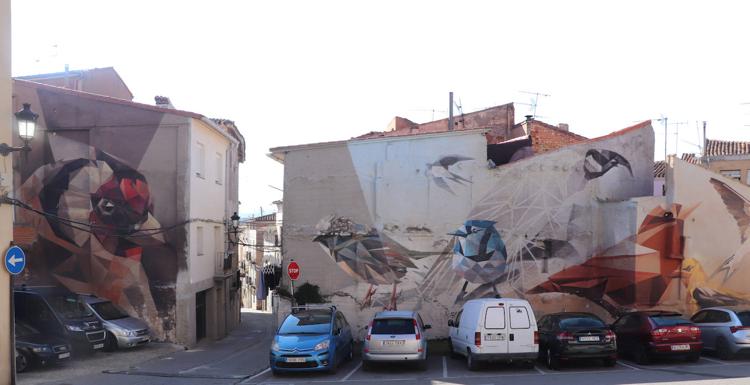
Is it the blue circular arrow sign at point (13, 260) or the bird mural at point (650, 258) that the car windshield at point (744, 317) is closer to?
the bird mural at point (650, 258)

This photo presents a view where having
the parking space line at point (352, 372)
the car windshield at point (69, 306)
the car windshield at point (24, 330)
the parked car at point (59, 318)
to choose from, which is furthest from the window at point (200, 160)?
the parking space line at point (352, 372)

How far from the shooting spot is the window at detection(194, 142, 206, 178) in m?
23.3

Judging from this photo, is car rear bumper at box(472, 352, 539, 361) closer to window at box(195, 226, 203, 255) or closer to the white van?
the white van

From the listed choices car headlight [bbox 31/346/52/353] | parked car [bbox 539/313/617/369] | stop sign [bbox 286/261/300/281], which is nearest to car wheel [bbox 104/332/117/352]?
car headlight [bbox 31/346/52/353]

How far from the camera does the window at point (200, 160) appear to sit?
23333mm

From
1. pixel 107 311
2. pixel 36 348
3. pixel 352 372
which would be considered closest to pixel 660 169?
pixel 352 372

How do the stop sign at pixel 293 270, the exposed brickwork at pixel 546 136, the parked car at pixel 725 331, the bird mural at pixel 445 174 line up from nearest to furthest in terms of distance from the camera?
the parked car at pixel 725 331 → the stop sign at pixel 293 270 → the bird mural at pixel 445 174 → the exposed brickwork at pixel 546 136

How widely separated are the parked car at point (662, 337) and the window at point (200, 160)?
15842mm

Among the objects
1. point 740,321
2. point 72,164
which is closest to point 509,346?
point 740,321

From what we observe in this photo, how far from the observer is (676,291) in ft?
69.9

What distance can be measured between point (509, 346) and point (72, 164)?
15964 mm

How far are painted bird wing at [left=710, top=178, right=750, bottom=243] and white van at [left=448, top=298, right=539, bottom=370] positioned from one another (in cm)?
1081

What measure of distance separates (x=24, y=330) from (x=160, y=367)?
3643 millimetres

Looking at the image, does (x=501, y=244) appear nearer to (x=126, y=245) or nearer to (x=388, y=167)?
(x=388, y=167)
